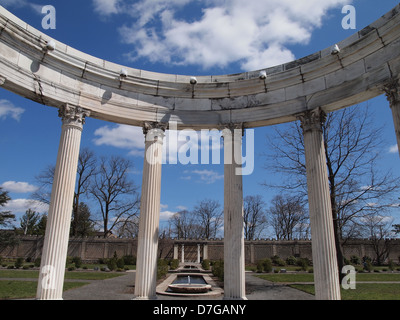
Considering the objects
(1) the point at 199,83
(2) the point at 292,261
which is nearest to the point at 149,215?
(1) the point at 199,83

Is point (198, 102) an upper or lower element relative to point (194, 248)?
upper

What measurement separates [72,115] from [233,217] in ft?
42.6

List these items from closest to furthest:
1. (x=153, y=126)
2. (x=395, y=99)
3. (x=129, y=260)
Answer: (x=395, y=99) → (x=153, y=126) → (x=129, y=260)

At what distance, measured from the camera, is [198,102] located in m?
24.7

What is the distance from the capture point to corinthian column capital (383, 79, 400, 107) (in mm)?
17609

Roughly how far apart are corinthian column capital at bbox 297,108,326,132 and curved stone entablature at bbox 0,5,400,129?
386mm

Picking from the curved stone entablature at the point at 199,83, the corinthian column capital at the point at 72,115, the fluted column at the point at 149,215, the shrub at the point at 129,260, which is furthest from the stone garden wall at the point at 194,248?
the corinthian column capital at the point at 72,115

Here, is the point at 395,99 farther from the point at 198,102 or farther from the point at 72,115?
the point at 72,115

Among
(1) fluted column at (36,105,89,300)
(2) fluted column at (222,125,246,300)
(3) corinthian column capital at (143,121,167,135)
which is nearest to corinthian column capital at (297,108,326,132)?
(2) fluted column at (222,125,246,300)
